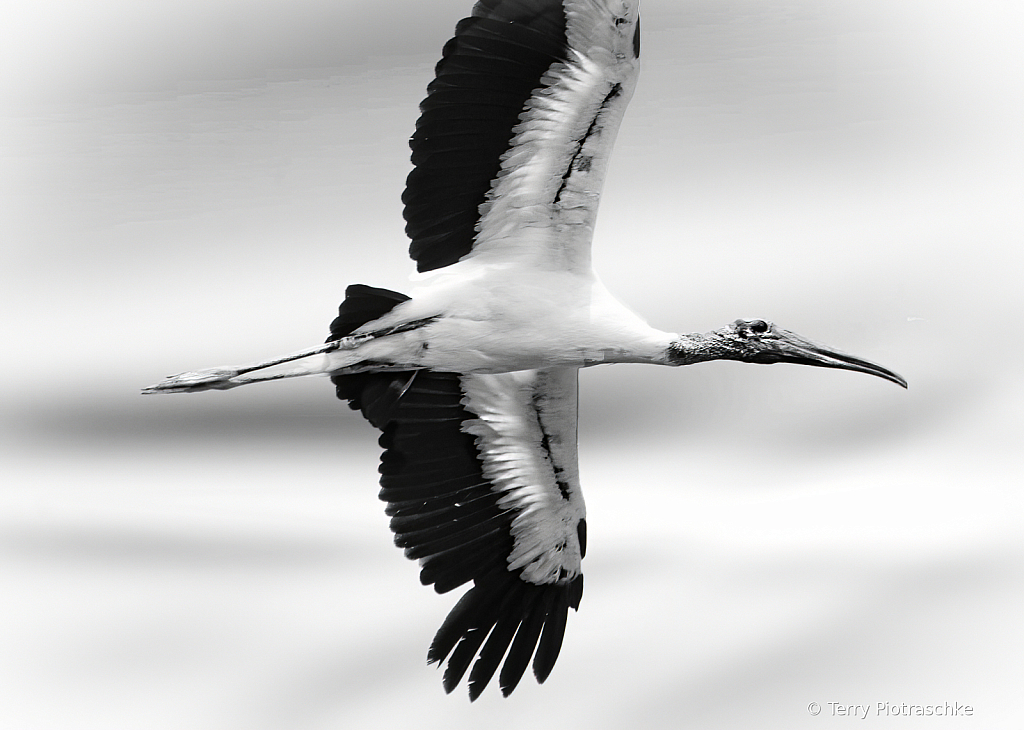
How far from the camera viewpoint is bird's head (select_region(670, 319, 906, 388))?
8.13m

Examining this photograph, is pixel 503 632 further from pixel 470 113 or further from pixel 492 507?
pixel 470 113

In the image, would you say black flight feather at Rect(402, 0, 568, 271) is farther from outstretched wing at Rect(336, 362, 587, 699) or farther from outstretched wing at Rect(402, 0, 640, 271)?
outstretched wing at Rect(336, 362, 587, 699)

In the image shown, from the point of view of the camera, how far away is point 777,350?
823 centimetres

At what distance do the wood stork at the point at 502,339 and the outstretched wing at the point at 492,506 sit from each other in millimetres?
11

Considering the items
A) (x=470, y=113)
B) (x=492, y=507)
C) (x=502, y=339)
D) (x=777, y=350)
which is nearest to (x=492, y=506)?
(x=492, y=507)

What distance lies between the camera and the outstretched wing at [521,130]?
7.20 meters

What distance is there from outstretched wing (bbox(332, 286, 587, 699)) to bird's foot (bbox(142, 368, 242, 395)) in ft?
3.62

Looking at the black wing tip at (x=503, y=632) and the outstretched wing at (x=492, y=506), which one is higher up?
the outstretched wing at (x=492, y=506)

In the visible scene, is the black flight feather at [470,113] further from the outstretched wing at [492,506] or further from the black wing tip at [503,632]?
the black wing tip at [503,632]

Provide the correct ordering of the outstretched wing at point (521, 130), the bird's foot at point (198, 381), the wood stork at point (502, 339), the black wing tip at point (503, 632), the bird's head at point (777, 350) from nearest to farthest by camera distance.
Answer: the outstretched wing at point (521, 130)
the wood stork at point (502, 339)
the bird's foot at point (198, 381)
the bird's head at point (777, 350)
the black wing tip at point (503, 632)

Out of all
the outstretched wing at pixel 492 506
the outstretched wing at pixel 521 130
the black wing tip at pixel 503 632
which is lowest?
the black wing tip at pixel 503 632

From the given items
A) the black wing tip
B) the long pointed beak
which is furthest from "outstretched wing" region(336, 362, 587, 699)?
the long pointed beak

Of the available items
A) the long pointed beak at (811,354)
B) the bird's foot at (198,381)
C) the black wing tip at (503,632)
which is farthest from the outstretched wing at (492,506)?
the long pointed beak at (811,354)

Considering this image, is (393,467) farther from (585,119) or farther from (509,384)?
(585,119)
